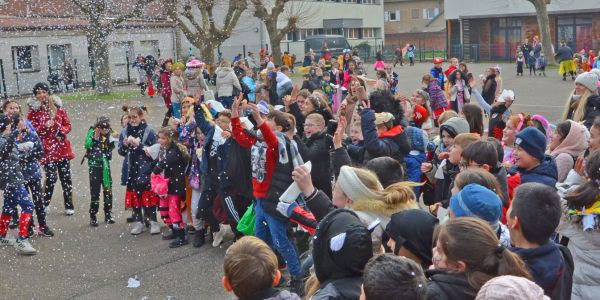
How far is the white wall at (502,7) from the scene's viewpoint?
152 ft

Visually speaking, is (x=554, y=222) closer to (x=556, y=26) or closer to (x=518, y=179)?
(x=518, y=179)

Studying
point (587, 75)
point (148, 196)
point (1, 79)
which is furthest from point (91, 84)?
point (587, 75)

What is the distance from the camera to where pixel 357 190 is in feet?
14.4

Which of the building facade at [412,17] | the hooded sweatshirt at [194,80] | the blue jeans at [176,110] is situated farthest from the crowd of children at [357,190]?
the building facade at [412,17]

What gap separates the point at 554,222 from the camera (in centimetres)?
361

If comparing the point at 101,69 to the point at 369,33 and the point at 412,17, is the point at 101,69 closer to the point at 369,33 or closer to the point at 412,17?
the point at 369,33

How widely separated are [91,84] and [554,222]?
30.1m

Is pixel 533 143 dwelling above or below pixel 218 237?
above

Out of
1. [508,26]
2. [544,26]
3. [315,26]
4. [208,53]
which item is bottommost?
[208,53]

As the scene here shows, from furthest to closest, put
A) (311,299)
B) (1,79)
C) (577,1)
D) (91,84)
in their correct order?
(577,1), (91,84), (1,79), (311,299)

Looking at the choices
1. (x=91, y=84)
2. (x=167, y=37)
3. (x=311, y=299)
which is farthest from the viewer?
(x=167, y=37)

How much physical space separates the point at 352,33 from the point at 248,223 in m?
55.6

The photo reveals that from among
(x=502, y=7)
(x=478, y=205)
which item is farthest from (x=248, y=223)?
(x=502, y=7)

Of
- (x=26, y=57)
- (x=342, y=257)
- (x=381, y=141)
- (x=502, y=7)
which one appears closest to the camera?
(x=342, y=257)
